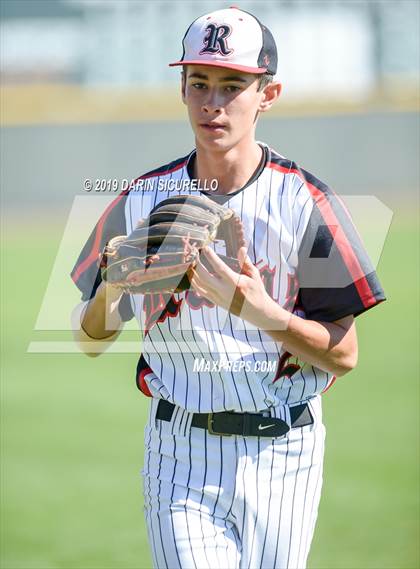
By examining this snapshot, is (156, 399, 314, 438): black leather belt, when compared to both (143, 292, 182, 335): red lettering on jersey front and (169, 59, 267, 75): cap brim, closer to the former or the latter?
(143, 292, 182, 335): red lettering on jersey front

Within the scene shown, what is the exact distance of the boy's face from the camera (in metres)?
2.15

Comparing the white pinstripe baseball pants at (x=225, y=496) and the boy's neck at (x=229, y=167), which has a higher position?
the boy's neck at (x=229, y=167)

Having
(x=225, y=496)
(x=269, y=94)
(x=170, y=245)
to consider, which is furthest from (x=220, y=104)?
(x=225, y=496)

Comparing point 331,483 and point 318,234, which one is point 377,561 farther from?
point 318,234

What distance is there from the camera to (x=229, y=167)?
221cm

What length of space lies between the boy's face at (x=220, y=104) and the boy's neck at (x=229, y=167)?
30mm

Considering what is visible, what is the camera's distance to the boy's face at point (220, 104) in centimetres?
215

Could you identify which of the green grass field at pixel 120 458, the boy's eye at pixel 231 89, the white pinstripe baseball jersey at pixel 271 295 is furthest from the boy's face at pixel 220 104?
the green grass field at pixel 120 458

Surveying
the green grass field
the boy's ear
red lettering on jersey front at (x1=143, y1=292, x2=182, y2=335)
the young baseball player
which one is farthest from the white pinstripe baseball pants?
the green grass field

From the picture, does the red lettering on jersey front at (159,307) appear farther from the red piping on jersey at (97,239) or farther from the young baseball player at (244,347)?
the red piping on jersey at (97,239)

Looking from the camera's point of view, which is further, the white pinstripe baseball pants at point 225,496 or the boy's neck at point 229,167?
the boy's neck at point 229,167

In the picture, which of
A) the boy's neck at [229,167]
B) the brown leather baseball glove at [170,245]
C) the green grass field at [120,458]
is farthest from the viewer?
the green grass field at [120,458]

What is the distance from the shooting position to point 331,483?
4453 mm

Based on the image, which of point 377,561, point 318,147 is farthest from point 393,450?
point 318,147
